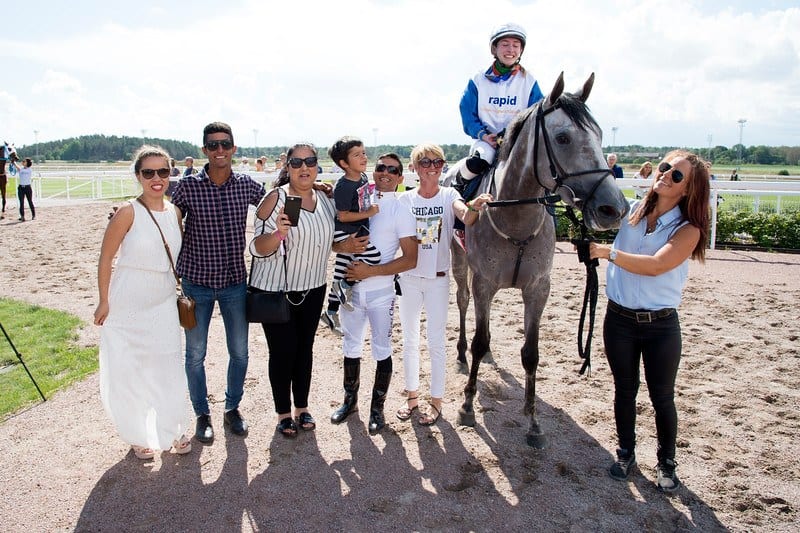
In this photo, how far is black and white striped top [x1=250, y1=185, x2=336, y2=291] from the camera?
372 cm

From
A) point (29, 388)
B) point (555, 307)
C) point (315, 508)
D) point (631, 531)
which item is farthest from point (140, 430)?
point (555, 307)

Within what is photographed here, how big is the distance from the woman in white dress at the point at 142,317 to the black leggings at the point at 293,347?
2.21ft

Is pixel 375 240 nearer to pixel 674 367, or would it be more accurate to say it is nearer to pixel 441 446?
pixel 441 446

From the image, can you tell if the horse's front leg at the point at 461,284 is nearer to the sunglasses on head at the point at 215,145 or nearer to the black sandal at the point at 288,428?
the black sandal at the point at 288,428

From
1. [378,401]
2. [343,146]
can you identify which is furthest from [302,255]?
[378,401]

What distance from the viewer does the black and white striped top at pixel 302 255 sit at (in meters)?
3.72

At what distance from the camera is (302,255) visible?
3760 millimetres

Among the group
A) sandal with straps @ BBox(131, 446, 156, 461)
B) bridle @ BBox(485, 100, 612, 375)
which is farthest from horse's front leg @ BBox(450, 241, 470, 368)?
sandal with straps @ BBox(131, 446, 156, 461)

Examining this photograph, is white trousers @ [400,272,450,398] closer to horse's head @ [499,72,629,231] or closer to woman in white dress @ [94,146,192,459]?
horse's head @ [499,72,629,231]

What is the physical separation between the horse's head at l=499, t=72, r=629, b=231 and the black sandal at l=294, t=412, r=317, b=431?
99.4 inches

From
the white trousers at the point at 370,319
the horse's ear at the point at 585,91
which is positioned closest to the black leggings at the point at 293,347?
the white trousers at the point at 370,319

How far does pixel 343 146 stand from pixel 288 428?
2.16 metres

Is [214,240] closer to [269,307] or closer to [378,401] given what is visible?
[269,307]

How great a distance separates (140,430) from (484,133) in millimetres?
3687
